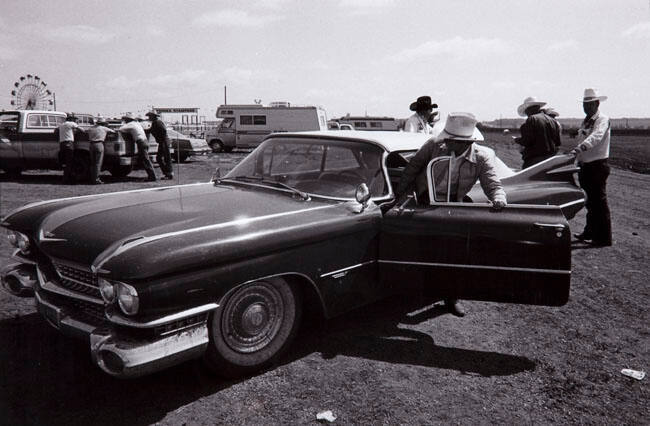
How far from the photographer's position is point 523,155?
6.90m

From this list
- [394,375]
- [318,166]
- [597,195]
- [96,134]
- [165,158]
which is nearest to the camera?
[394,375]

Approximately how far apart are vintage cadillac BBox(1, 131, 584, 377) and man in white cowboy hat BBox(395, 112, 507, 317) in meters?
0.26

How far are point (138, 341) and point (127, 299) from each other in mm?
215

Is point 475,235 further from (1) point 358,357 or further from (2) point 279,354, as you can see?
(2) point 279,354

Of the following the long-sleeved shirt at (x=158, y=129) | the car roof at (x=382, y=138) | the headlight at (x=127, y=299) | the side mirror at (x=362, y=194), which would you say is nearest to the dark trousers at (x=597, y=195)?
the car roof at (x=382, y=138)

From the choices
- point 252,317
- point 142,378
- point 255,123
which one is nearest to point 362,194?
point 252,317

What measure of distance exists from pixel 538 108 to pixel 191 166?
13338 millimetres

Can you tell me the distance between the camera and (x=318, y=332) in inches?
156

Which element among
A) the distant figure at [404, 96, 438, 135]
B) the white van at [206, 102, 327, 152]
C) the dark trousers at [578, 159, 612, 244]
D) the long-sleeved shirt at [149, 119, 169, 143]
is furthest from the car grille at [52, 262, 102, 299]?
the white van at [206, 102, 327, 152]

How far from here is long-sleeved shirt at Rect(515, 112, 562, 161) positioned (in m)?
6.51

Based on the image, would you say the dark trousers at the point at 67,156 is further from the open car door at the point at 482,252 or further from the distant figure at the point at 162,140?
the open car door at the point at 482,252

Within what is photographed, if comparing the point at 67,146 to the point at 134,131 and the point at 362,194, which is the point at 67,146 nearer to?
the point at 134,131

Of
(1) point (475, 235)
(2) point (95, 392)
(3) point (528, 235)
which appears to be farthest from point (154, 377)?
(3) point (528, 235)

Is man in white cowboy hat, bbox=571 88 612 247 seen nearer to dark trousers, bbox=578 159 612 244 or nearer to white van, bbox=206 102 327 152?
dark trousers, bbox=578 159 612 244
